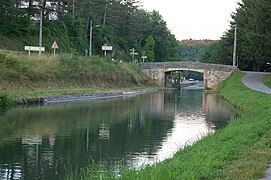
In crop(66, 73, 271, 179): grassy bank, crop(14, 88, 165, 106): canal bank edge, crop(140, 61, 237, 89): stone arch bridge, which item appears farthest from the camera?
crop(140, 61, 237, 89): stone arch bridge

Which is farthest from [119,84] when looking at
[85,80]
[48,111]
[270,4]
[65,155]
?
[65,155]

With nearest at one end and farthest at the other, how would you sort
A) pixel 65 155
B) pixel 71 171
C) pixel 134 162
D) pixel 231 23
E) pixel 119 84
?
pixel 71 171
pixel 134 162
pixel 65 155
pixel 119 84
pixel 231 23

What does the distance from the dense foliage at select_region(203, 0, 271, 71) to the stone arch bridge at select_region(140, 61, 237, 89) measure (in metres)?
3.91

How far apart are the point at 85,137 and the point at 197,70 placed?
5259cm

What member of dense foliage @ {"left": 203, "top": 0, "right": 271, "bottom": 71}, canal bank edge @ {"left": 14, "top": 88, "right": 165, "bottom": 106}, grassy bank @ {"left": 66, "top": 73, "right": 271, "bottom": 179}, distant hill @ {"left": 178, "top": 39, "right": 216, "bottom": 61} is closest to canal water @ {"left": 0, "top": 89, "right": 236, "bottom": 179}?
grassy bank @ {"left": 66, "top": 73, "right": 271, "bottom": 179}

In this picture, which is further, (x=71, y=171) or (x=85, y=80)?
(x=85, y=80)

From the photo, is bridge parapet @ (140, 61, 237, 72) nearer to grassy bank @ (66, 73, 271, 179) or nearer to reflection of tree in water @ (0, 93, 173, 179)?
reflection of tree in water @ (0, 93, 173, 179)

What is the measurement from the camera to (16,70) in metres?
32.6

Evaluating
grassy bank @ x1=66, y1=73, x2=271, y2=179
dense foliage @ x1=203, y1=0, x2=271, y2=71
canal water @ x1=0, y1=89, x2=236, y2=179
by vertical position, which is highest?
dense foliage @ x1=203, y1=0, x2=271, y2=71

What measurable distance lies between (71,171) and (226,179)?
4447mm

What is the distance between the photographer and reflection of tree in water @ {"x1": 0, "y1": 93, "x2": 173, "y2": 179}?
1271 cm

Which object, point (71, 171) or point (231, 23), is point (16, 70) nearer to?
point (71, 171)

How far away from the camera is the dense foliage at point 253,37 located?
42469 mm

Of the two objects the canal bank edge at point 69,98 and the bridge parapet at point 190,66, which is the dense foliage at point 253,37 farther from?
the canal bank edge at point 69,98
